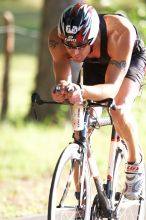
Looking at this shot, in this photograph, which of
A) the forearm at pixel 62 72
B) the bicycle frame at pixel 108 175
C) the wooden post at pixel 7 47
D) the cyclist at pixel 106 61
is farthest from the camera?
the wooden post at pixel 7 47

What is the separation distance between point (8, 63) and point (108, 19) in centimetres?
659

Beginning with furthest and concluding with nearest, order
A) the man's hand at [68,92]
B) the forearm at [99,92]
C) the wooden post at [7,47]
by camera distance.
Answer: the wooden post at [7,47] < the forearm at [99,92] < the man's hand at [68,92]

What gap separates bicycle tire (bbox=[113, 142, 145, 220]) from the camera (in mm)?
5766

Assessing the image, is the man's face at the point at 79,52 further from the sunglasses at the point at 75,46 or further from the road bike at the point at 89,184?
the road bike at the point at 89,184

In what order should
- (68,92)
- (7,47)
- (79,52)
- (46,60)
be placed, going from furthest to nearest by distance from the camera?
(7,47)
(46,60)
(79,52)
(68,92)

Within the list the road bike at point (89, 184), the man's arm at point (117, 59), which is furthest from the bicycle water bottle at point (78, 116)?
the man's arm at point (117, 59)

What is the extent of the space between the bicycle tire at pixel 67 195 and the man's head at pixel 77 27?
0.70 metres

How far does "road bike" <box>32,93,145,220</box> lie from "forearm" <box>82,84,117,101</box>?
0.16 ft

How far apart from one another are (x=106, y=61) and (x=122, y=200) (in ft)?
3.59

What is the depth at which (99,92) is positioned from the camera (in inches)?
197

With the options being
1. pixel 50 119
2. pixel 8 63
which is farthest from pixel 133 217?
pixel 8 63

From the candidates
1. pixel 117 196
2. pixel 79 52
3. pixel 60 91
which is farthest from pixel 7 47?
pixel 60 91

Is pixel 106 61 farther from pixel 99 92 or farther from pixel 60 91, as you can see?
pixel 60 91

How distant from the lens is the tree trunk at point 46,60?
11.3m
